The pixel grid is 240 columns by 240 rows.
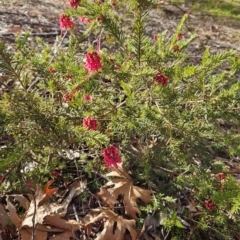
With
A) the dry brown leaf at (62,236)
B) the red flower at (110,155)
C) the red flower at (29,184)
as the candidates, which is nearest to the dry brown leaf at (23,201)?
the red flower at (29,184)

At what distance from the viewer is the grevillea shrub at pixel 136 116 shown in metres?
1.89

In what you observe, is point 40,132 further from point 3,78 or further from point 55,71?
point 3,78

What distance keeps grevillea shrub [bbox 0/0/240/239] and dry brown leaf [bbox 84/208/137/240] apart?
0.18 metres

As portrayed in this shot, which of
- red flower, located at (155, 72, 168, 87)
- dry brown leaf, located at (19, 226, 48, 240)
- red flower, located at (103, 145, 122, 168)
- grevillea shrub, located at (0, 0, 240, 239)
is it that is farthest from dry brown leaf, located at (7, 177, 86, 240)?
red flower, located at (155, 72, 168, 87)

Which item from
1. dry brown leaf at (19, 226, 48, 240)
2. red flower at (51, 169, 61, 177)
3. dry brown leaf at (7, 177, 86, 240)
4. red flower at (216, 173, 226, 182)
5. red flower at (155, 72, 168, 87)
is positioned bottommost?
dry brown leaf at (19, 226, 48, 240)

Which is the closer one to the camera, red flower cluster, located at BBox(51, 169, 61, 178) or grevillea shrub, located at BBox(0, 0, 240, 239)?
grevillea shrub, located at BBox(0, 0, 240, 239)

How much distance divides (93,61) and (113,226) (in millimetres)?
914

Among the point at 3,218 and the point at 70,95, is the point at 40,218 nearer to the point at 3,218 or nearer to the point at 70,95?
the point at 3,218

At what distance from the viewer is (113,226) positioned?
2141mm

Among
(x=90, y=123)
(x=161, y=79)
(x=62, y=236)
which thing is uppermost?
(x=161, y=79)

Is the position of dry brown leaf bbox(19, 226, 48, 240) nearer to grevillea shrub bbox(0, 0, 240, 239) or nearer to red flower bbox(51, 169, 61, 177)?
grevillea shrub bbox(0, 0, 240, 239)

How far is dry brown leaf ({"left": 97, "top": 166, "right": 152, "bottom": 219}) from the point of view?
220cm

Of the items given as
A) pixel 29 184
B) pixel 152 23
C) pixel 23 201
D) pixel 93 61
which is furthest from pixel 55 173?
pixel 152 23

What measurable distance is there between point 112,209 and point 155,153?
409mm
